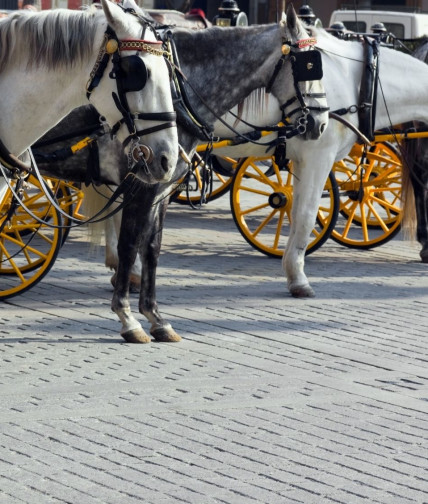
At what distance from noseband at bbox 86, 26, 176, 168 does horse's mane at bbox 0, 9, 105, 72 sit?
3.4 inches

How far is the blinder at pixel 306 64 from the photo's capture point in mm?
7633

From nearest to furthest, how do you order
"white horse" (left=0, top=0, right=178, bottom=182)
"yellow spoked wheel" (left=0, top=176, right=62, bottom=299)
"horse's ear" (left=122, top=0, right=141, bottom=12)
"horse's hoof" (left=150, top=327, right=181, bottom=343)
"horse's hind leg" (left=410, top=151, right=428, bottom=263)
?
"white horse" (left=0, top=0, right=178, bottom=182), "horse's ear" (left=122, top=0, right=141, bottom=12), "horse's hoof" (left=150, top=327, right=181, bottom=343), "yellow spoked wheel" (left=0, top=176, right=62, bottom=299), "horse's hind leg" (left=410, top=151, right=428, bottom=263)

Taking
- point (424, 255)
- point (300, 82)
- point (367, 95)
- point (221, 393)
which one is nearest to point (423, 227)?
point (424, 255)

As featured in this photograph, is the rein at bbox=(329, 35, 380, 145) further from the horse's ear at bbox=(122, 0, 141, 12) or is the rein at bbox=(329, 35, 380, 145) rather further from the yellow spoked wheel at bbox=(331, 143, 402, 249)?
the horse's ear at bbox=(122, 0, 141, 12)

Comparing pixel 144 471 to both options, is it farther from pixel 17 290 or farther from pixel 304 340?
pixel 17 290

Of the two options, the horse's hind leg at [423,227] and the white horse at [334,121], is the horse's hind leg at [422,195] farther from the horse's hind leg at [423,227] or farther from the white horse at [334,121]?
the white horse at [334,121]

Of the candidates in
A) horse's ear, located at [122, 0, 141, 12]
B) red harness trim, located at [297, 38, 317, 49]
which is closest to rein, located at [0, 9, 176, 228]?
horse's ear, located at [122, 0, 141, 12]

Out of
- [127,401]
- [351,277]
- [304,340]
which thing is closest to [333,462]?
[127,401]

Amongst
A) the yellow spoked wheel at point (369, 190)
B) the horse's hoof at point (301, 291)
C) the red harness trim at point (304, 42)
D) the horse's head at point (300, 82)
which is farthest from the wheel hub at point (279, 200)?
the red harness trim at point (304, 42)

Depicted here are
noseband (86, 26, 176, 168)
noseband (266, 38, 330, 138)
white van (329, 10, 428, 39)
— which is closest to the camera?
noseband (86, 26, 176, 168)

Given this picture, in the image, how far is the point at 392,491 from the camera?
489 cm

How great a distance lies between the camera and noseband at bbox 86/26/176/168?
18.0ft

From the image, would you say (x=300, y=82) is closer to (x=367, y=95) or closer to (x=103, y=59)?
(x=367, y=95)

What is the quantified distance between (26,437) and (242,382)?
1.44 m
